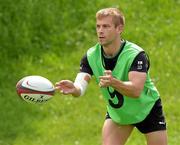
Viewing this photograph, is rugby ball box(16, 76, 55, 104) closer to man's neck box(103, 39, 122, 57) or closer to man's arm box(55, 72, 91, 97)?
man's arm box(55, 72, 91, 97)

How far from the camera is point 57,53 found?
1427 cm

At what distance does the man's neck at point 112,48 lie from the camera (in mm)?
7199

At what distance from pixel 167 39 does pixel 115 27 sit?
24.4 ft

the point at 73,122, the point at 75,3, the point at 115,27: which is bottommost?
the point at 73,122

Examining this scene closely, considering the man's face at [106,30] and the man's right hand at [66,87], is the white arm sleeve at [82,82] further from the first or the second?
the man's face at [106,30]

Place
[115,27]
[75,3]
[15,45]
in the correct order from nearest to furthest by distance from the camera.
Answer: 1. [115,27]
2. [15,45]
3. [75,3]

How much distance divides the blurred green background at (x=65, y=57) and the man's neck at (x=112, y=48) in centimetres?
353

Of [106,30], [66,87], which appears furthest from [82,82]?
[106,30]

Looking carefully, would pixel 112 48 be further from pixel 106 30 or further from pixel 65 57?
pixel 65 57

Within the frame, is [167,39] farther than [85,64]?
Yes

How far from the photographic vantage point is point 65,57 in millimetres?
14125

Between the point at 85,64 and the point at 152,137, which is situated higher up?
the point at 85,64

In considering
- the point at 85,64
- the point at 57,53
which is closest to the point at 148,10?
the point at 57,53

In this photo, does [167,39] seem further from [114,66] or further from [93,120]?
[114,66]
